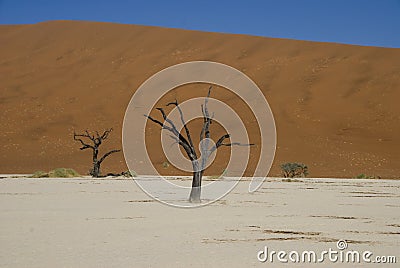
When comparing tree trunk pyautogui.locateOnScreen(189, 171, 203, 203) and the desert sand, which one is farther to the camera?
tree trunk pyautogui.locateOnScreen(189, 171, 203, 203)

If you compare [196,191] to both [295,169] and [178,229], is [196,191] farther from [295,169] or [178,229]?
[295,169]

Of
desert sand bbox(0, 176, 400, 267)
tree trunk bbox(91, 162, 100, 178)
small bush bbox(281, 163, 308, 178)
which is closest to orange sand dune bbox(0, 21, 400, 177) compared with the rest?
small bush bbox(281, 163, 308, 178)

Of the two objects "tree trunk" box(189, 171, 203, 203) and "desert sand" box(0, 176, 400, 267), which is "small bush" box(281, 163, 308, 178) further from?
"tree trunk" box(189, 171, 203, 203)

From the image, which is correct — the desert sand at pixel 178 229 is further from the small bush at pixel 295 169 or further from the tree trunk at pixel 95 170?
the small bush at pixel 295 169

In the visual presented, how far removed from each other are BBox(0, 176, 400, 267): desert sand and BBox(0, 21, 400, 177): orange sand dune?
73.2 ft

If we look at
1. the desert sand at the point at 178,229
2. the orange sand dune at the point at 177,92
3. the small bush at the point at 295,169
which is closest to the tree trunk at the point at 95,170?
the orange sand dune at the point at 177,92

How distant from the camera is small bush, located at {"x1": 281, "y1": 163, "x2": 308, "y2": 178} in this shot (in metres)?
38.3

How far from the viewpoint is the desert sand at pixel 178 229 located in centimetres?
855

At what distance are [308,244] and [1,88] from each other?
55.9m

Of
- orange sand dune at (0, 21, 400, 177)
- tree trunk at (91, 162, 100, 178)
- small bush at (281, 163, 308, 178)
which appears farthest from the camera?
orange sand dune at (0, 21, 400, 177)

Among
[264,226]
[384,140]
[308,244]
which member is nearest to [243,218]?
[264,226]

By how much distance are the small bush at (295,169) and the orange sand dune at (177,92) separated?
161 cm

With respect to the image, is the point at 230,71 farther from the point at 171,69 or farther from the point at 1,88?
the point at 1,88

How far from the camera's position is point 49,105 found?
5662 cm
